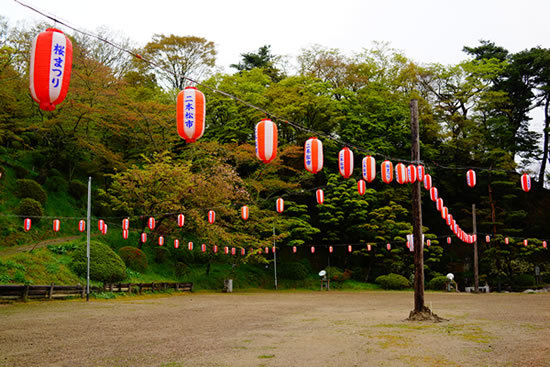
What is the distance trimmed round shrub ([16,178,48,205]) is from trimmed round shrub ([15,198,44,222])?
4.64ft

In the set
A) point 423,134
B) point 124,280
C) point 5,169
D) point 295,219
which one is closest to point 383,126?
point 423,134

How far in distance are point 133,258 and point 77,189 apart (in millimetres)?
9007

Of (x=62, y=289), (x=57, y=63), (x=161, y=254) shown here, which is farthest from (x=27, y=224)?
(x=57, y=63)

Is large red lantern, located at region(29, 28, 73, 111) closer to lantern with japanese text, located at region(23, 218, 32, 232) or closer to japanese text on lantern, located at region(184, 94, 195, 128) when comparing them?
japanese text on lantern, located at region(184, 94, 195, 128)

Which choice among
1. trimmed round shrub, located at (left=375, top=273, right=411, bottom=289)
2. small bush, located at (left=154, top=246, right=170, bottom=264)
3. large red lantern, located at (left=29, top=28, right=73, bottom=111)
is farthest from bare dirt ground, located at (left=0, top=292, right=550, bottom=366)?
trimmed round shrub, located at (left=375, top=273, right=411, bottom=289)

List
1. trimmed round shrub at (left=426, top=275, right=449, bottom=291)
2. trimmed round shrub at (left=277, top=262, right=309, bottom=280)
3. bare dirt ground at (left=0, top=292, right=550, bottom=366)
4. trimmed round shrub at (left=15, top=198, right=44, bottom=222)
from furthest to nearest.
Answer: trimmed round shrub at (left=277, top=262, right=309, bottom=280)
trimmed round shrub at (left=426, top=275, right=449, bottom=291)
trimmed round shrub at (left=15, top=198, right=44, bottom=222)
bare dirt ground at (left=0, top=292, right=550, bottom=366)

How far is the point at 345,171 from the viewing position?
45.2 ft

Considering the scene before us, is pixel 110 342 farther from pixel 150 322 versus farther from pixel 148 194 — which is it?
pixel 148 194

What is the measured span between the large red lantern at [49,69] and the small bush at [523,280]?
29288 mm

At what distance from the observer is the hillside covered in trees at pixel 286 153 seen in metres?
24.6

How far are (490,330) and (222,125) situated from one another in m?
24.4

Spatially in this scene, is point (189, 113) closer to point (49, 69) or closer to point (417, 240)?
point (49, 69)

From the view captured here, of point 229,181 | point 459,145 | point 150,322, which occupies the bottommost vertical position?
point 150,322

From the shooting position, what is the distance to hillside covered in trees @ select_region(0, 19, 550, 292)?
24.6 meters
